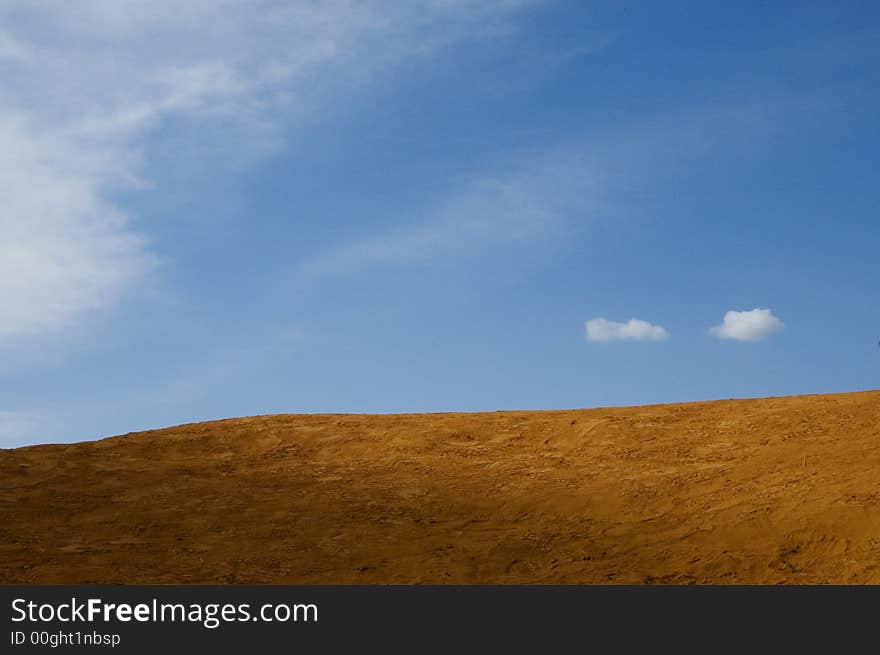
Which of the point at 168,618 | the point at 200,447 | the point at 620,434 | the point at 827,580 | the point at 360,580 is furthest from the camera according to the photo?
the point at 200,447

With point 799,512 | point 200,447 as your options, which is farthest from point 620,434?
point 200,447

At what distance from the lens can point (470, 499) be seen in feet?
50.2

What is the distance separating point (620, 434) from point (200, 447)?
9.00 metres

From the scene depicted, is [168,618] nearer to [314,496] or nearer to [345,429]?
[314,496]

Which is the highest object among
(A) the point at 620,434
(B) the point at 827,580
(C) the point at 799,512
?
(A) the point at 620,434

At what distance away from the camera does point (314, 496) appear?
15906 millimetres

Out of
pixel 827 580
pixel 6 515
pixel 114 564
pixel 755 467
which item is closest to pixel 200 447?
pixel 6 515

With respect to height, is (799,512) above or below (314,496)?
below

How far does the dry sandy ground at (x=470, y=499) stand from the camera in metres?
12.6

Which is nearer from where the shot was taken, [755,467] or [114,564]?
[114,564]

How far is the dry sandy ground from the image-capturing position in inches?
497

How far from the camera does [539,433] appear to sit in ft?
60.6

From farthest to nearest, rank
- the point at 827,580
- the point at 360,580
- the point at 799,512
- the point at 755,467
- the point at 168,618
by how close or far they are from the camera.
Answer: the point at 755,467 < the point at 799,512 < the point at 360,580 < the point at 827,580 < the point at 168,618

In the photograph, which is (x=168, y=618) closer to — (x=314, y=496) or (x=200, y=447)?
(x=314, y=496)
